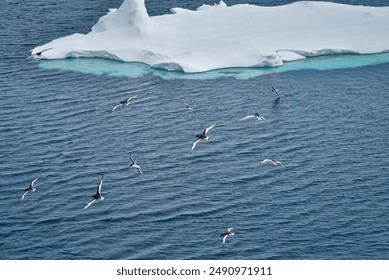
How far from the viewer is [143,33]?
Result: 4360 inches

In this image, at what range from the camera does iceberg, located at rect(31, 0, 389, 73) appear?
10531 centimetres

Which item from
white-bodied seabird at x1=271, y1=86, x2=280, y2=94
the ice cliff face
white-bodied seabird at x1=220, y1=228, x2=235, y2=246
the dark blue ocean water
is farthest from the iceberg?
white-bodied seabird at x1=220, y1=228, x2=235, y2=246

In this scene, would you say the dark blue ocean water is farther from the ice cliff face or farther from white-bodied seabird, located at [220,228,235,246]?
the ice cliff face

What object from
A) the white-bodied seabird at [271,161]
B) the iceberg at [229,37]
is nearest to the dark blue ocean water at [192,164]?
the white-bodied seabird at [271,161]

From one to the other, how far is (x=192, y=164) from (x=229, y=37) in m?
34.6

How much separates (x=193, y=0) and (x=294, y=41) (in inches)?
1150

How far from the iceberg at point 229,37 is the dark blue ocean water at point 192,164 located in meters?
2.50

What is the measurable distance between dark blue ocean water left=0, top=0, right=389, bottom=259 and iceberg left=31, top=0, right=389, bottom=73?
250 centimetres

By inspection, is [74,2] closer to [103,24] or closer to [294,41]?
[103,24]

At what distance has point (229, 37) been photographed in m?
110

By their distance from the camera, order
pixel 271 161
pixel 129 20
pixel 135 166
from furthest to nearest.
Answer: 1. pixel 129 20
2. pixel 271 161
3. pixel 135 166

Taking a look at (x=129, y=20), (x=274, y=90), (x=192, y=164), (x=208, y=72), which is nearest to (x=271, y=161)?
(x=192, y=164)

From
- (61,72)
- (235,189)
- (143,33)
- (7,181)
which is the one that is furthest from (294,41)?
(7,181)

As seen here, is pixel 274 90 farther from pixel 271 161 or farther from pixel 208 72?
pixel 271 161
